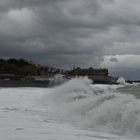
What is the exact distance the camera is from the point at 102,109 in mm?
15508

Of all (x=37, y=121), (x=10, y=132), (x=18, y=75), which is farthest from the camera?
(x=18, y=75)

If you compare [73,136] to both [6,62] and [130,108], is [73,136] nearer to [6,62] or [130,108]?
[130,108]

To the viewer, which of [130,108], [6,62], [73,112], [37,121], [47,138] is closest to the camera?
[47,138]

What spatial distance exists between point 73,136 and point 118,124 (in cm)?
209

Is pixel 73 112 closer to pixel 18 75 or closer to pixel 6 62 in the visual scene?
pixel 18 75

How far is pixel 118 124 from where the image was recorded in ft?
42.9

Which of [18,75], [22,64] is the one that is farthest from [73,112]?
[22,64]

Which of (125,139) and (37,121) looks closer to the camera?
(125,139)

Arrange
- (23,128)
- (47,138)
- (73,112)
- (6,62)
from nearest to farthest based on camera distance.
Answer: (47,138) → (23,128) → (73,112) → (6,62)

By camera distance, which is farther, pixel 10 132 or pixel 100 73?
pixel 100 73

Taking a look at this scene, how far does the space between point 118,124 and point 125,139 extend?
6.37 feet

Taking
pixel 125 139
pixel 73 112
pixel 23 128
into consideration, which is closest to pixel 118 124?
pixel 125 139

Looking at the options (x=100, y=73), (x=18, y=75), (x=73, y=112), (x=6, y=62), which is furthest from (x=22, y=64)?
(x=73, y=112)

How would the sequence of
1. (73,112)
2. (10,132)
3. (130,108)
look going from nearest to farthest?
(10,132)
(130,108)
(73,112)
